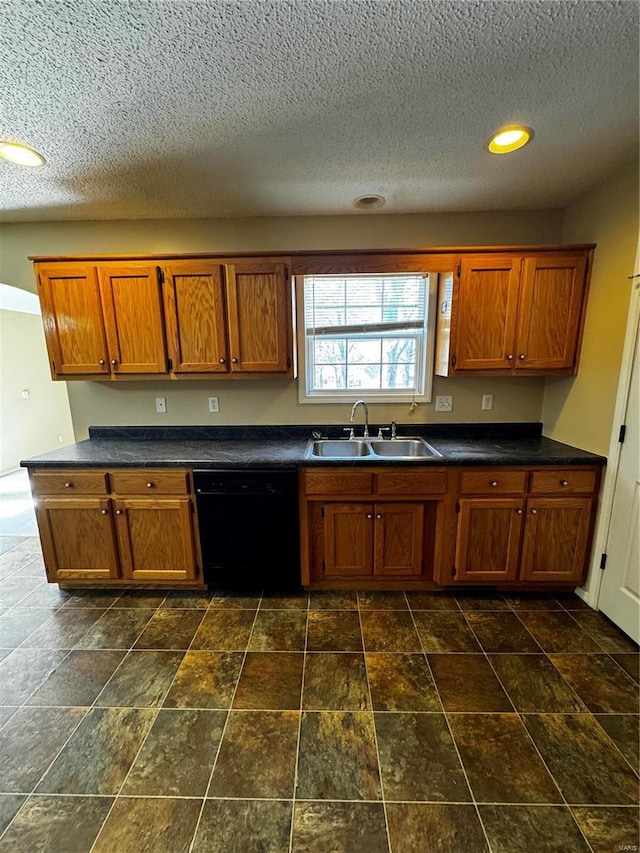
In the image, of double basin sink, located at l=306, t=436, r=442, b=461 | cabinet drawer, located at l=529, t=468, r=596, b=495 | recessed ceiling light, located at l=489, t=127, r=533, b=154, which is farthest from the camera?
double basin sink, located at l=306, t=436, r=442, b=461

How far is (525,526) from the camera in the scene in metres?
2.13

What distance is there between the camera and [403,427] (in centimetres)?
265

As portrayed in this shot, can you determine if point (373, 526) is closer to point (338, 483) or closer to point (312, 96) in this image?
point (338, 483)

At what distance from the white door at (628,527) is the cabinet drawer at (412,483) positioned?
38.0 inches

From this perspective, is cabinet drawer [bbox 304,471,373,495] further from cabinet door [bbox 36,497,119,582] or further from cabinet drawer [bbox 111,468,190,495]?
cabinet door [bbox 36,497,119,582]

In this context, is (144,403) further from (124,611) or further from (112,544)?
(124,611)

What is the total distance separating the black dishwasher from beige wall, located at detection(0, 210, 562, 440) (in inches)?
27.2

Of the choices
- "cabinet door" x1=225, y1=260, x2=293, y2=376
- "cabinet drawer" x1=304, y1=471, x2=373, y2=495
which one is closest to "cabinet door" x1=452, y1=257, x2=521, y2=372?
"cabinet drawer" x1=304, y1=471, x2=373, y2=495

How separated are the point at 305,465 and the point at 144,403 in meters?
1.49

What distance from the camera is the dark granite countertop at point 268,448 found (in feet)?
6.88

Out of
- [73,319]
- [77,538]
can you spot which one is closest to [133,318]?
[73,319]

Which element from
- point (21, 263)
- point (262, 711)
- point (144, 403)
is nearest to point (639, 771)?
point (262, 711)

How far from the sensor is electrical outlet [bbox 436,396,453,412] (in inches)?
104

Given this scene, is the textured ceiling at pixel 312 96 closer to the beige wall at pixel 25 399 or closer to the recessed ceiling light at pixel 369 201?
the recessed ceiling light at pixel 369 201
